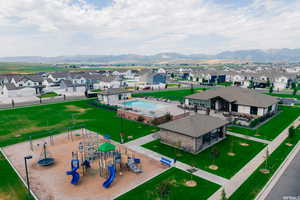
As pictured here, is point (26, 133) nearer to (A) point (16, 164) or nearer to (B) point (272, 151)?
(A) point (16, 164)

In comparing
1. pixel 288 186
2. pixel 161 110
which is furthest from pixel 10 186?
pixel 161 110

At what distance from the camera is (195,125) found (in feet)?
93.6

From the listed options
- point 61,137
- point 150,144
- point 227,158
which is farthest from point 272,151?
point 61,137

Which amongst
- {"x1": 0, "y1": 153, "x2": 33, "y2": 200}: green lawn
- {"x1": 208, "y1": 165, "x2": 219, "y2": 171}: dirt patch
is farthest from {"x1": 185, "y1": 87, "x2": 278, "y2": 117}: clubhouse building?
{"x1": 0, "y1": 153, "x2": 33, "y2": 200}: green lawn

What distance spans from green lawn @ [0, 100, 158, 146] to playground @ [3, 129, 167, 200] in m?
5.10

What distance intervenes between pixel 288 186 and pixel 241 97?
99.8ft

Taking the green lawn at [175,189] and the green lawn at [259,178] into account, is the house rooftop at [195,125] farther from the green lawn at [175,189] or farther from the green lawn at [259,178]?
the green lawn at [259,178]

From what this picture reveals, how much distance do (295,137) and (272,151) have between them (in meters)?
8.54

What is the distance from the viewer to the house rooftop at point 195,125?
27259 millimetres

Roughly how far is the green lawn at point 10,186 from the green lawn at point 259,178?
2004 centimetres

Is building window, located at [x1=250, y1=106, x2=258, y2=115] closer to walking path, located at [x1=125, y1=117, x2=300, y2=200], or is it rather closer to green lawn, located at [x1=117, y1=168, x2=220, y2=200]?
walking path, located at [x1=125, y1=117, x2=300, y2=200]

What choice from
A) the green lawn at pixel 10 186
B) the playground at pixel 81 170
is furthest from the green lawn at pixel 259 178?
the green lawn at pixel 10 186

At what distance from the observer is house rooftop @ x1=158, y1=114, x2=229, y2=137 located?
27.3 m

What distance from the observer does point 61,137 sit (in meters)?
33.7
